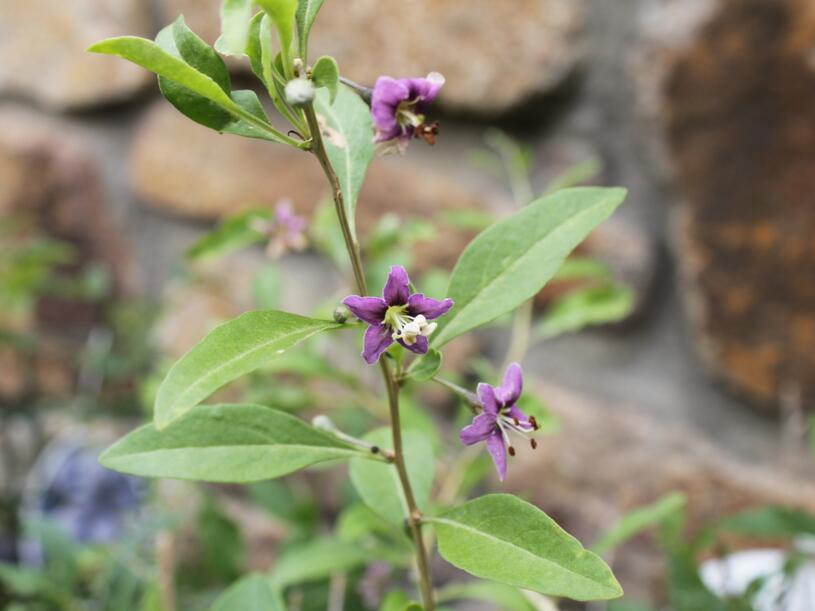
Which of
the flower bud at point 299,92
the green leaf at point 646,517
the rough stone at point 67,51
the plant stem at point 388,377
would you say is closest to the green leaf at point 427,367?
the plant stem at point 388,377

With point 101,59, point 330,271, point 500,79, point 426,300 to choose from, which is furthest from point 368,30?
point 426,300

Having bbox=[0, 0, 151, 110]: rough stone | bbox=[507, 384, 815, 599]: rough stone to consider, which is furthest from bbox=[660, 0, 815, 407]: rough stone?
bbox=[0, 0, 151, 110]: rough stone

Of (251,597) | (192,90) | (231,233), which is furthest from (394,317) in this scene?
(231,233)

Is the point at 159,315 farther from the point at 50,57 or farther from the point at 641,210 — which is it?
the point at 641,210

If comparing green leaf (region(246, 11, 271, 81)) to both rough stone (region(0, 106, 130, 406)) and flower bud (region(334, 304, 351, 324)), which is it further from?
rough stone (region(0, 106, 130, 406))

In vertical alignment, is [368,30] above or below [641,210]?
above

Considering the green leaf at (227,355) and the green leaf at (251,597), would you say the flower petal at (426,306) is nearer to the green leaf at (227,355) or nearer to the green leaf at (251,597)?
the green leaf at (227,355)
